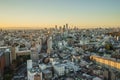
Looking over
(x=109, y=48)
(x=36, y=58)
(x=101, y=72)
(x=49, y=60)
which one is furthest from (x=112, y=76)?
(x=109, y=48)

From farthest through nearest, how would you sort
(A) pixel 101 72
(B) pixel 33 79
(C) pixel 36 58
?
(C) pixel 36 58
(A) pixel 101 72
(B) pixel 33 79

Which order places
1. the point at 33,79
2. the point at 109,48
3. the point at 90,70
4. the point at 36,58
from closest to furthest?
the point at 33,79
the point at 90,70
the point at 36,58
the point at 109,48

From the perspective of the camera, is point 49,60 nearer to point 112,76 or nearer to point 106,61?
point 106,61

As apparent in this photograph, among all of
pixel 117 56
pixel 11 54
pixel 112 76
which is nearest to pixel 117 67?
pixel 112 76

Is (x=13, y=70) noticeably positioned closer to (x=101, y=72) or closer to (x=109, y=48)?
(x=101, y=72)

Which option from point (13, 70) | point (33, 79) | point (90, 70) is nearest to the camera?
point (33, 79)

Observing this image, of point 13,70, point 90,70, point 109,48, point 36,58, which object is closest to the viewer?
point 90,70

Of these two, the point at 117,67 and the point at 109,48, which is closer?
the point at 117,67

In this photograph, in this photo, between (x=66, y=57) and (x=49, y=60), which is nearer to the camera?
(x=49, y=60)

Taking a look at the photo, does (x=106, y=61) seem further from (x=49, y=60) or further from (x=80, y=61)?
(x=49, y=60)
